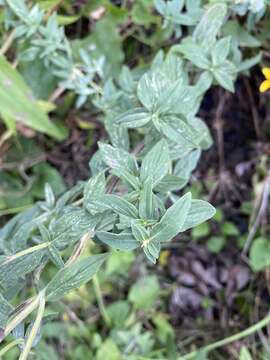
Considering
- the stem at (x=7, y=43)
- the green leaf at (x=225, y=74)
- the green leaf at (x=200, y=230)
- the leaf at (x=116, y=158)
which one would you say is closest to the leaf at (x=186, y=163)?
the green leaf at (x=225, y=74)

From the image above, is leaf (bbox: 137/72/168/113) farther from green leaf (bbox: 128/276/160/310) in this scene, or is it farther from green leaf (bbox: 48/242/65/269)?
green leaf (bbox: 128/276/160/310)

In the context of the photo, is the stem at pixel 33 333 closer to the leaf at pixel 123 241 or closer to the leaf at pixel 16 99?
the leaf at pixel 123 241

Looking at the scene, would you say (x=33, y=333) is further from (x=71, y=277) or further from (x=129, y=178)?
(x=129, y=178)

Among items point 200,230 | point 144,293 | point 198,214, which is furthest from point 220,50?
point 144,293

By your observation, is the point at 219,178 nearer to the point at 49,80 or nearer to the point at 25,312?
the point at 49,80

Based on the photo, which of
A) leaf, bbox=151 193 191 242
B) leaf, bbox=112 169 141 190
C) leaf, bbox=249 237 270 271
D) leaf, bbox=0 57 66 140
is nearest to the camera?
leaf, bbox=151 193 191 242

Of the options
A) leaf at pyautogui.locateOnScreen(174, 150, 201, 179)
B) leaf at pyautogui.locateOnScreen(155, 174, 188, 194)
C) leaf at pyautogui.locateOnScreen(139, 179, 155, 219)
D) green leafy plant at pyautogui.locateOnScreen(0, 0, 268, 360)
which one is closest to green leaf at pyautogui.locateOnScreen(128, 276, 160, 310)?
green leafy plant at pyautogui.locateOnScreen(0, 0, 268, 360)
